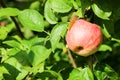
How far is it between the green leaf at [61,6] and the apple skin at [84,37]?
121 millimetres

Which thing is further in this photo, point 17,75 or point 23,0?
point 23,0

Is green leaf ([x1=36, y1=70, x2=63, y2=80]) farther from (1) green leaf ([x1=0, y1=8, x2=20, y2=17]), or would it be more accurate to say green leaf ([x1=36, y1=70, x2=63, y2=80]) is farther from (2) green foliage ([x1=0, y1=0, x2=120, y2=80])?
(1) green leaf ([x1=0, y1=8, x2=20, y2=17])

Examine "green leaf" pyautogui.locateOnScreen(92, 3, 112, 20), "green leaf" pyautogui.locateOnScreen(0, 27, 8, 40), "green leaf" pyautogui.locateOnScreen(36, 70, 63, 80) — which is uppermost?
"green leaf" pyautogui.locateOnScreen(92, 3, 112, 20)

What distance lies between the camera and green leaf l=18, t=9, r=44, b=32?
1890 mm

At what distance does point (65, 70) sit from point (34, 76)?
18 cm

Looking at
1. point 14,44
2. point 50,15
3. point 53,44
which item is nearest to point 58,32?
point 53,44

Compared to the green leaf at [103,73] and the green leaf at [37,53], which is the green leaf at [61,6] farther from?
the green leaf at [103,73]

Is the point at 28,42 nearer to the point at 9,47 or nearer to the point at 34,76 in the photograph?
the point at 9,47

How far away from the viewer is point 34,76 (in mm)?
1798

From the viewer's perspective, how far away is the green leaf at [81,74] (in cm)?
175

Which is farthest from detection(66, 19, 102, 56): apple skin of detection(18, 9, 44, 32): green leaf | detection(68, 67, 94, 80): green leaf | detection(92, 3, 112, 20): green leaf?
detection(18, 9, 44, 32): green leaf

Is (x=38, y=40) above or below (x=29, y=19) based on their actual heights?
below

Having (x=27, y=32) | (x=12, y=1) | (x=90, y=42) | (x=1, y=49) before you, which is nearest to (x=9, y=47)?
(x=1, y=49)

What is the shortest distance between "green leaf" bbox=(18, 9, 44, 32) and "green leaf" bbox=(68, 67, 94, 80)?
0.89 feet
